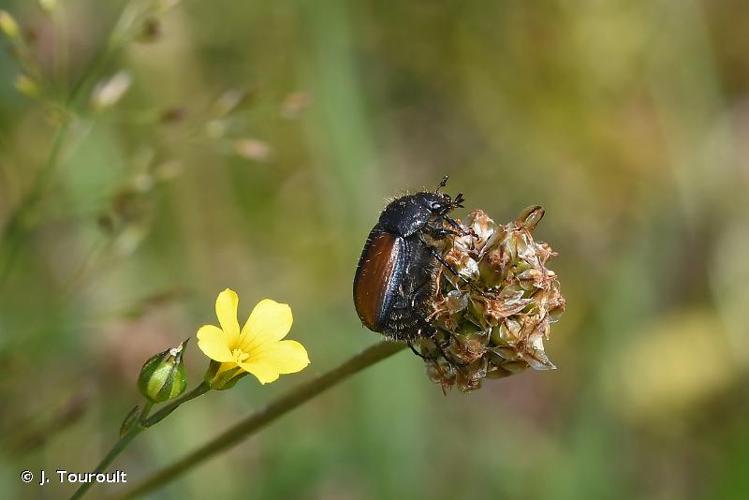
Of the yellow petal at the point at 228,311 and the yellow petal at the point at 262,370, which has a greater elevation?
the yellow petal at the point at 228,311

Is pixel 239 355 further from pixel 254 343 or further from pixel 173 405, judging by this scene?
pixel 173 405

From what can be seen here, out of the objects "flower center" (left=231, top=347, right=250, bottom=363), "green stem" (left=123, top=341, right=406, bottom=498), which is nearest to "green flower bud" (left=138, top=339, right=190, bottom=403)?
"flower center" (left=231, top=347, right=250, bottom=363)

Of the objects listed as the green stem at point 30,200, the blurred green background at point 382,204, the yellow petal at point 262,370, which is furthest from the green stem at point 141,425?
the blurred green background at point 382,204

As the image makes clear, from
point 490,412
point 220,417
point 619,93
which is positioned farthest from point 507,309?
point 619,93

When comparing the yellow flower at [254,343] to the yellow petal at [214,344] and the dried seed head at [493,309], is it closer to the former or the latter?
the yellow petal at [214,344]

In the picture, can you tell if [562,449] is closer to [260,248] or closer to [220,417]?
Result: [220,417]

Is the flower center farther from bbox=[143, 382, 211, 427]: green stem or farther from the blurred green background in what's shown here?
the blurred green background

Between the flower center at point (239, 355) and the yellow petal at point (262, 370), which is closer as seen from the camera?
the yellow petal at point (262, 370)
